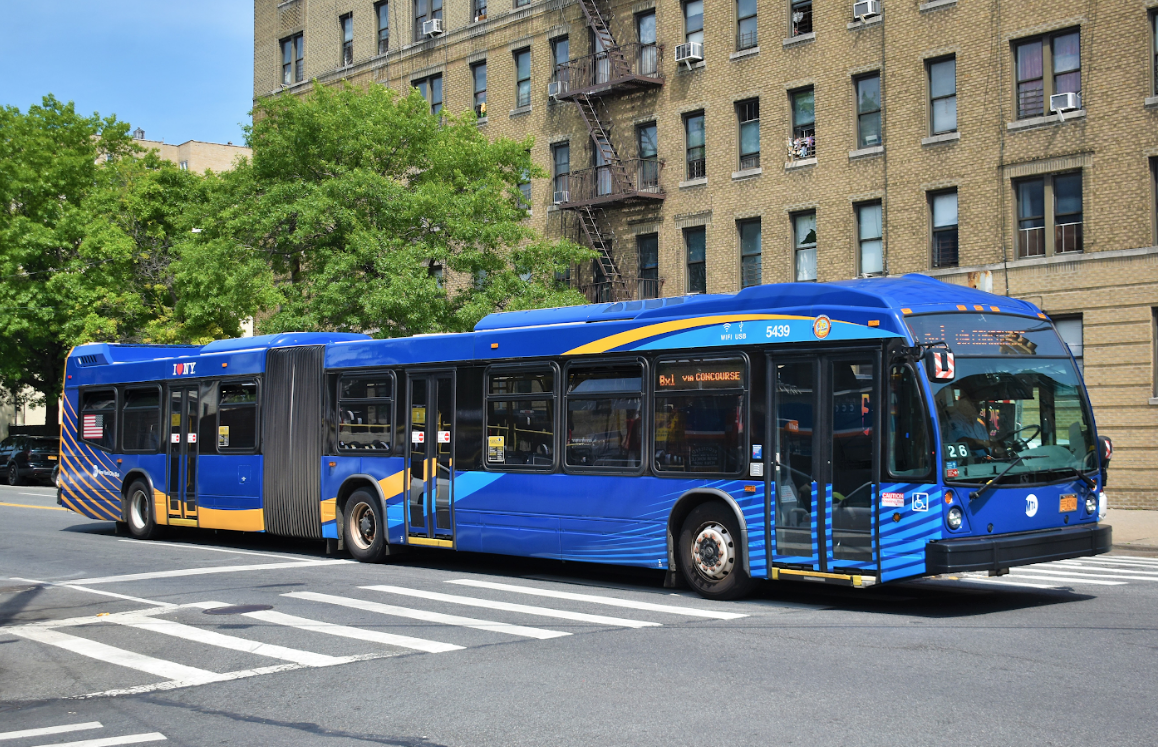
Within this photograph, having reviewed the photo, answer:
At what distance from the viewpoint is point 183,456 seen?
19.3 meters

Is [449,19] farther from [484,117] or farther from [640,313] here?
[640,313]

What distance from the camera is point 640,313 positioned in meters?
12.8

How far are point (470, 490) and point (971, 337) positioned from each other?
6.33 meters

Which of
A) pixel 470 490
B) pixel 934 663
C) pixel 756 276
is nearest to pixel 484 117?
pixel 756 276

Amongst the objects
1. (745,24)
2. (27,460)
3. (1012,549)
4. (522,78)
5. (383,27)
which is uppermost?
(383,27)

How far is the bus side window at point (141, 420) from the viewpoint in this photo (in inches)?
784

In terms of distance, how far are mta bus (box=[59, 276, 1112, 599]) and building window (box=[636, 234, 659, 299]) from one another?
17365 mm

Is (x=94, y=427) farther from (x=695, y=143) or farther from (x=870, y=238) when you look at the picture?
(x=695, y=143)

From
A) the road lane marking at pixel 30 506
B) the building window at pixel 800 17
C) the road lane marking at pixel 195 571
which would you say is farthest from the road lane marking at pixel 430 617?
the building window at pixel 800 17

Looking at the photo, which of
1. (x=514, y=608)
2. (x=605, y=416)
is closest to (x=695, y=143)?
(x=605, y=416)

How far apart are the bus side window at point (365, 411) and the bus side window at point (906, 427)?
7.36 m

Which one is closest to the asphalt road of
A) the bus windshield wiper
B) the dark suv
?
the bus windshield wiper

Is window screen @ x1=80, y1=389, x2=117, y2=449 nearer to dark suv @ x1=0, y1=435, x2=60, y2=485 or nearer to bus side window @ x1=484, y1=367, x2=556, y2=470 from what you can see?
bus side window @ x1=484, y1=367, x2=556, y2=470

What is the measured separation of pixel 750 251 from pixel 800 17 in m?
6.06
